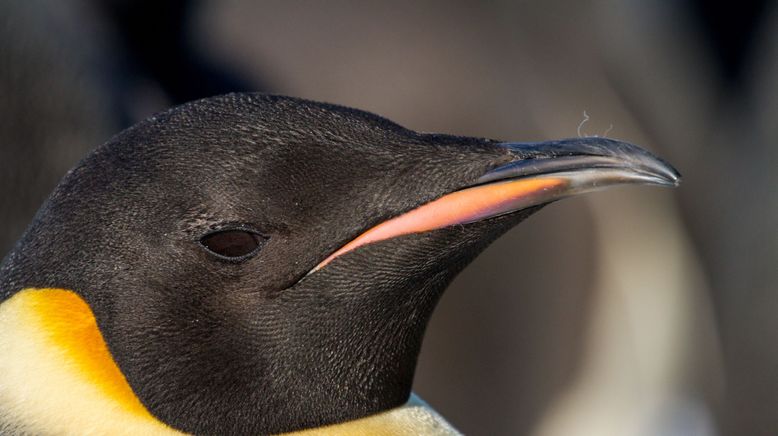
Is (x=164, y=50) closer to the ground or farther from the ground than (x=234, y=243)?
farther from the ground

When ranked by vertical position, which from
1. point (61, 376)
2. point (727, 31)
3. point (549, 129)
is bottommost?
point (61, 376)

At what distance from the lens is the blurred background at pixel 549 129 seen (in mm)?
3932

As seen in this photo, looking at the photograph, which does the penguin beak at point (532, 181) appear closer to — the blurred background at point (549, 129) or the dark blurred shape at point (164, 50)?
the blurred background at point (549, 129)

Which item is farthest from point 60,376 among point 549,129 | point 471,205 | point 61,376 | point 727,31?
point 727,31

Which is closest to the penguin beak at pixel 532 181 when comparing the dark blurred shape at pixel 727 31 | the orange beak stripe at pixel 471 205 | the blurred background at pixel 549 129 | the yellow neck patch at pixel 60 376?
the orange beak stripe at pixel 471 205

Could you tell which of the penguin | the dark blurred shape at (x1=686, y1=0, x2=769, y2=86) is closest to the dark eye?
the penguin

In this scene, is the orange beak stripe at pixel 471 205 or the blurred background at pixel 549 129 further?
the blurred background at pixel 549 129

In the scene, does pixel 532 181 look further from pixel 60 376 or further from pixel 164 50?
pixel 164 50

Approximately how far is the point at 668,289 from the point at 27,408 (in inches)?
134

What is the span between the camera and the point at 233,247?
52.4 inches

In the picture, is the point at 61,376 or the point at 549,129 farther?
the point at 549,129

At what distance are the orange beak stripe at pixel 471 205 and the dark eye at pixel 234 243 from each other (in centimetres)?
12

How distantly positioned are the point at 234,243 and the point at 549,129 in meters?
2.96

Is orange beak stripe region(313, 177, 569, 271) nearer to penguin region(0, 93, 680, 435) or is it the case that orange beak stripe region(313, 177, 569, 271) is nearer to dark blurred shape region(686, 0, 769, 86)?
penguin region(0, 93, 680, 435)
